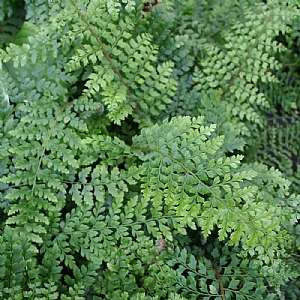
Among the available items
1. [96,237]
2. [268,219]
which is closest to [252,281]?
[268,219]

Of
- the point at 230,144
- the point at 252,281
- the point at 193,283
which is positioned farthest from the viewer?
the point at 230,144

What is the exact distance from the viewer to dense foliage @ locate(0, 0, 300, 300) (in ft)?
5.85

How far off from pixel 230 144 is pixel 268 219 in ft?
2.05

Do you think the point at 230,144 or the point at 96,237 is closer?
the point at 96,237

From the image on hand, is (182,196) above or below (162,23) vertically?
below

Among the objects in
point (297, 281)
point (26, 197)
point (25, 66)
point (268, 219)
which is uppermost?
point (25, 66)

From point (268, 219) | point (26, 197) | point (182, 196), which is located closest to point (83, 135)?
point (26, 197)

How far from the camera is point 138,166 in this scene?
83.6 inches

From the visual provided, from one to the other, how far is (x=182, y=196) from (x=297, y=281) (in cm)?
84

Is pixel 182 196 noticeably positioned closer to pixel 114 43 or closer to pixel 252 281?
pixel 252 281

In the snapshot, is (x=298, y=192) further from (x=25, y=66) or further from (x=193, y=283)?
(x=25, y=66)

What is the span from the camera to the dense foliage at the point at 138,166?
178cm

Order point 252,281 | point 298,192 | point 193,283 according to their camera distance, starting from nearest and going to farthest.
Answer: point 193,283
point 252,281
point 298,192

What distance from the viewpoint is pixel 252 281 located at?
1985mm
